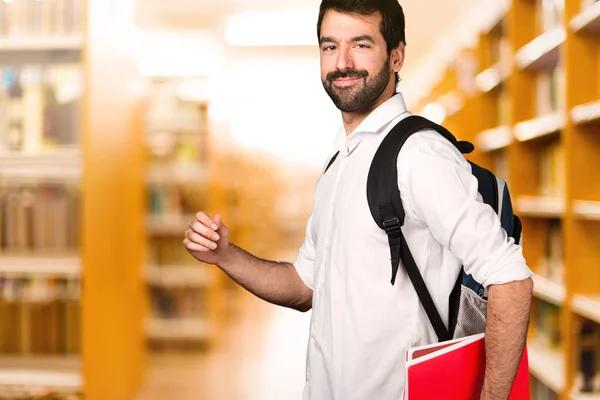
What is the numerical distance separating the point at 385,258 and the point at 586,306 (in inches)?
58.5

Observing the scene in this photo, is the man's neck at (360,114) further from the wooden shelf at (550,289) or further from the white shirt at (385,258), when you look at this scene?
the wooden shelf at (550,289)

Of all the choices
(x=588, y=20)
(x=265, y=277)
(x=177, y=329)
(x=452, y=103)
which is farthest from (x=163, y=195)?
(x=265, y=277)

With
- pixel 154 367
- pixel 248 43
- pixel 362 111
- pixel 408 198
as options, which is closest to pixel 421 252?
pixel 408 198

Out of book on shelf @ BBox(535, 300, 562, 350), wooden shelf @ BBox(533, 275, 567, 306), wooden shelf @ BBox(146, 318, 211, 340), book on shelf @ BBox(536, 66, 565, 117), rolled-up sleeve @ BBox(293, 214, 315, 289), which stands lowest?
wooden shelf @ BBox(146, 318, 211, 340)

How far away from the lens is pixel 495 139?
14.1 ft

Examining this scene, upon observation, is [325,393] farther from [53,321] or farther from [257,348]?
[257,348]

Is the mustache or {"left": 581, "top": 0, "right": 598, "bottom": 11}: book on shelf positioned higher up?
{"left": 581, "top": 0, "right": 598, "bottom": 11}: book on shelf

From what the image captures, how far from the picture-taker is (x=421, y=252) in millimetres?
1510

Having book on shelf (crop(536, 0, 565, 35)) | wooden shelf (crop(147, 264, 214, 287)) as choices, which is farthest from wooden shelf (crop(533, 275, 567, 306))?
wooden shelf (crop(147, 264, 214, 287))

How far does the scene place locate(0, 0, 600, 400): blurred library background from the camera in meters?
2.83

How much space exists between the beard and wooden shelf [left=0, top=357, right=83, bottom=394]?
2304 millimetres

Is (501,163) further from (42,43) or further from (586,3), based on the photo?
(42,43)

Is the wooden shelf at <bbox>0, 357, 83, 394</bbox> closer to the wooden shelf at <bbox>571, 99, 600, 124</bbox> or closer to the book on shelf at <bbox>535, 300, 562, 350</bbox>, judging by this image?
the book on shelf at <bbox>535, 300, 562, 350</bbox>

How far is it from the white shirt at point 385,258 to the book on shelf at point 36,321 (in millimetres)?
2217
